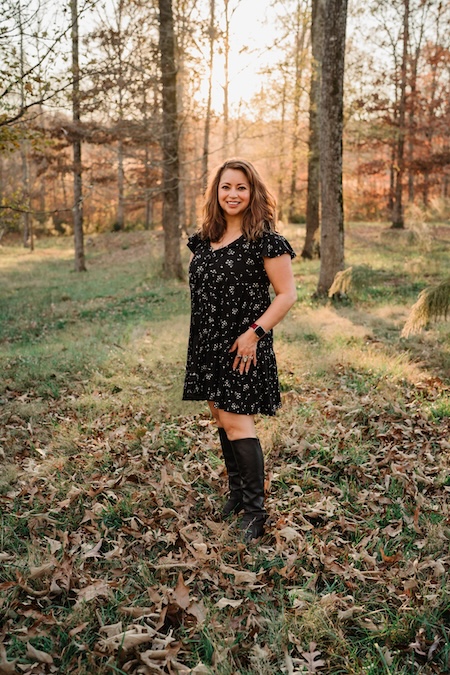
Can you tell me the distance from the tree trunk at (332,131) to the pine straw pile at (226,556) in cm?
536

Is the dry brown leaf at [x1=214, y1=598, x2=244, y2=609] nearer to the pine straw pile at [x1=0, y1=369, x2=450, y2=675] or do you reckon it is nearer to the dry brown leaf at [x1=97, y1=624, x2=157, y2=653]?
the pine straw pile at [x1=0, y1=369, x2=450, y2=675]

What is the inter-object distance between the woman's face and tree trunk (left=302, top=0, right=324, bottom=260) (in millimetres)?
13192

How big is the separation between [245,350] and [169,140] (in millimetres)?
13078

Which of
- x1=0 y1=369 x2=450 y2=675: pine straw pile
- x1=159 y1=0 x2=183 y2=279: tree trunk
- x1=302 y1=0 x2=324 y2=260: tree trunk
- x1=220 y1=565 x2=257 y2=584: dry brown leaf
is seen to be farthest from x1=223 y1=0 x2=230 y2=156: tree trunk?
x1=220 y1=565 x2=257 y2=584: dry brown leaf

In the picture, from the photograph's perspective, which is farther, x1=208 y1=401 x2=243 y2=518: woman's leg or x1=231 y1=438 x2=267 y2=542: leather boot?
x1=208 y1=401 x2=243 y2=518: woman's leg

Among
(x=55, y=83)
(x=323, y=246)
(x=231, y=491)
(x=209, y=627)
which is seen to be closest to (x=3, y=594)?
(x=209, y=627)

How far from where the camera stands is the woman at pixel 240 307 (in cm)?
312

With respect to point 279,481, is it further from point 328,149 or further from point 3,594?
point 328,149

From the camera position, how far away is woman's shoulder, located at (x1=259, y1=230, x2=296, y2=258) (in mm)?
3062

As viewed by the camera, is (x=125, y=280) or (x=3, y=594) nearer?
(x=3, y=594)

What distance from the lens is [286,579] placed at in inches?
117

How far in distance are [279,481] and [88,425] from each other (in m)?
2.06

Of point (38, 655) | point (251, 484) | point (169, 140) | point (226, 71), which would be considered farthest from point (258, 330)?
point (226, 71)

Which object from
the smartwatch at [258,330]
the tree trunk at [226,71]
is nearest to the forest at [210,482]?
the smartwatch at [258,330]
